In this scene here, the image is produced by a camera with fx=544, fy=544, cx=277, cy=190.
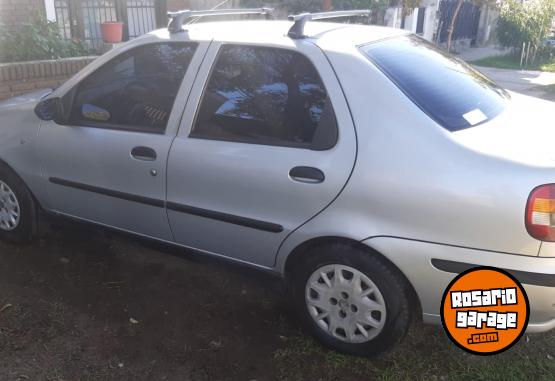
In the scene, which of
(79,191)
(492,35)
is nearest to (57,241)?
(79,191)

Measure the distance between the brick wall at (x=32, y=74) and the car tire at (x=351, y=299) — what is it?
5.32m

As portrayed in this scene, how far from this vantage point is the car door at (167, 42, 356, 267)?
107 inches

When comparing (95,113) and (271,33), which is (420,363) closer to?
(271,33)

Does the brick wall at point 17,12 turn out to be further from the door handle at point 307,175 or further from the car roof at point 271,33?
the door handle at point 307,175

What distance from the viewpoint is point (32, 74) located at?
6906 millimetres

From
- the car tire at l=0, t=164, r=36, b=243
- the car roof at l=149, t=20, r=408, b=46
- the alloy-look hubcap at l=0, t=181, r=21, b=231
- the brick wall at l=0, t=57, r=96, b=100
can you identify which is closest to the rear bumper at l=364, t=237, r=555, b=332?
the car roof at l=149, t=20, r=408, b=46

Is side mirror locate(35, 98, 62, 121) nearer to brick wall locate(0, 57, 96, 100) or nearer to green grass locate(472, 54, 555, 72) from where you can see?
brick wall locate(0, 57, 96, 100)

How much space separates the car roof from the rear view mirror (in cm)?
60

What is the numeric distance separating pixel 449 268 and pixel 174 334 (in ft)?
5.28

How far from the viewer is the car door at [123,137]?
322 centimetres

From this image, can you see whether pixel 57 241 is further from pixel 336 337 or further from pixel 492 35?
pixel 492 35

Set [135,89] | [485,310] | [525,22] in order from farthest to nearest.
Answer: [525,22]
[135,89]
[485,310]

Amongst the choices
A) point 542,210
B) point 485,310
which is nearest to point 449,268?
point 485,310

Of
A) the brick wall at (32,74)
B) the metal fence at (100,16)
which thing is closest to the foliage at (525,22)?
the metal fence at (100,16)
